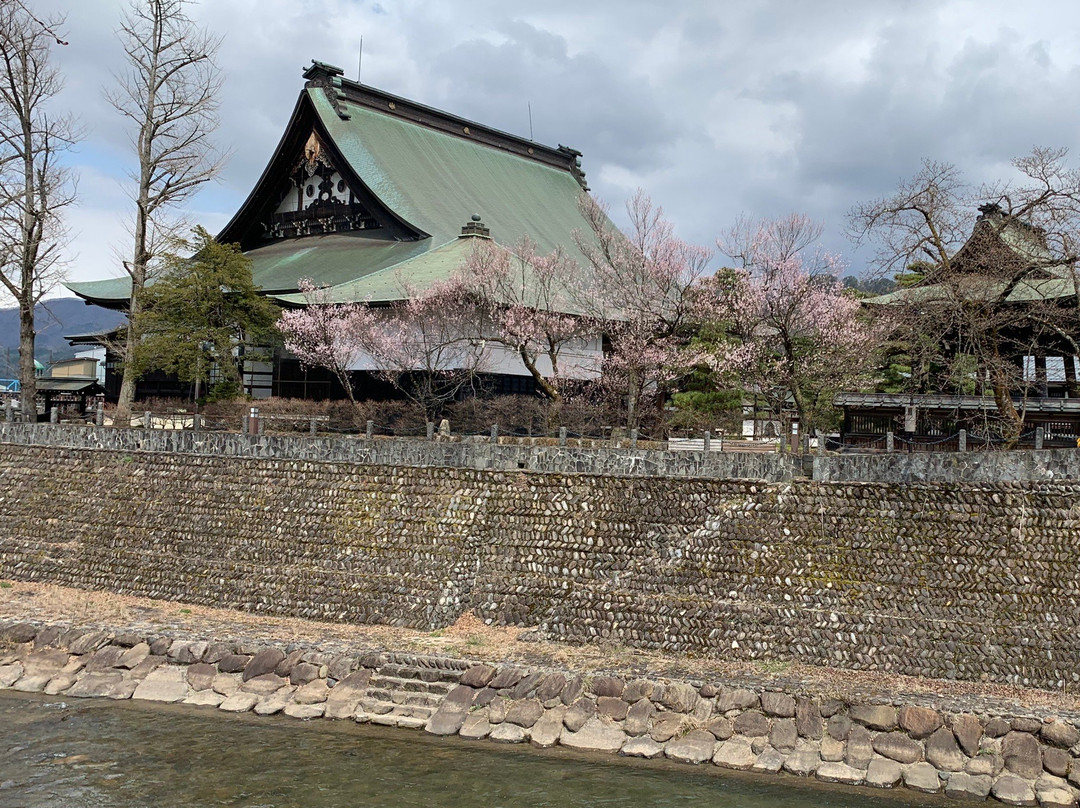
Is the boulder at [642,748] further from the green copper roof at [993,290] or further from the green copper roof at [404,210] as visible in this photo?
the green copper roof at [404,210]

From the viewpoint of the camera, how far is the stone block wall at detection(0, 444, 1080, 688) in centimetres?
1201

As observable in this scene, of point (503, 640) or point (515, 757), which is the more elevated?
point (503, 640)

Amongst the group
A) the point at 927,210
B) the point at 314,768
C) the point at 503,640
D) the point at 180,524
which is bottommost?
the point at 314,768

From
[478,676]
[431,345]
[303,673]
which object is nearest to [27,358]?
[431,345]

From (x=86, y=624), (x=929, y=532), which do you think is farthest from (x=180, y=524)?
(x=929, y=532)

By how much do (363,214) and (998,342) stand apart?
2126 cm

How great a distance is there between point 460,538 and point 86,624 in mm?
6258

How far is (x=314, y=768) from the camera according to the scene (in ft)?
36.3

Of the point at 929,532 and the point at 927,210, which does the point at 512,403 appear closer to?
the point at 927,210

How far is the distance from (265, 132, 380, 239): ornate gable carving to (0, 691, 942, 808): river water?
23.8 meters

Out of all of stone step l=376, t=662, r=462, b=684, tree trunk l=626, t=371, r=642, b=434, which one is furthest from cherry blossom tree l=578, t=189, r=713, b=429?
stone step l=376, t=662, r=462, b=684

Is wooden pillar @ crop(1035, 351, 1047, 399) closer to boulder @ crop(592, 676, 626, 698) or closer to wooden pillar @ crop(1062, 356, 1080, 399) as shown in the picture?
wooden pillar @ crop(1062, 356, 1080, 399)

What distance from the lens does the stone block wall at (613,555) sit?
12008 mm

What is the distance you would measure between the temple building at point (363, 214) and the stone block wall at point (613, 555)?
39.2ft
